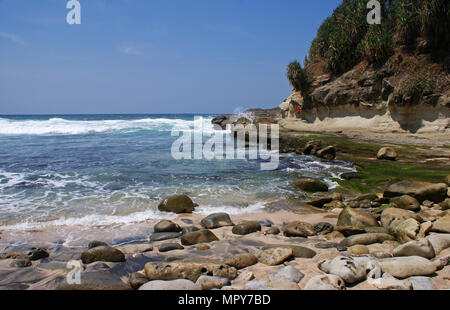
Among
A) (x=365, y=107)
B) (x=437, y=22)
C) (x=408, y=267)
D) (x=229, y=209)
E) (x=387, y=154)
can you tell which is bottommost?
(x=229, y=209)

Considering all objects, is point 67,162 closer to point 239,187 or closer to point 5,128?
point 239,187

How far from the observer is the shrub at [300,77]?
32094 millimetres

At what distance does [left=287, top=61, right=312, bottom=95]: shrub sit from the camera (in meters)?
32.1

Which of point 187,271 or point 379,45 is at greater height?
point 379,45

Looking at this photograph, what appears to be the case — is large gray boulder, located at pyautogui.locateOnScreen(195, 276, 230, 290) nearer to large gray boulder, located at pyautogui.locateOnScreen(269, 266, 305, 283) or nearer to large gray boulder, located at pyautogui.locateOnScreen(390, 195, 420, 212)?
large gray boulder, located at pyautogui.locateOnScreen(269, 266, 305, 283)

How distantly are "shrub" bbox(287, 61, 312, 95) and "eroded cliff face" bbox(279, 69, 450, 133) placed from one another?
688 mm

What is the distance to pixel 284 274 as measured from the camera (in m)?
4.18

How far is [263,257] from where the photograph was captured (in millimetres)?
4898

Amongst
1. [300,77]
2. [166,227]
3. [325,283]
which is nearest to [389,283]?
[325,283]

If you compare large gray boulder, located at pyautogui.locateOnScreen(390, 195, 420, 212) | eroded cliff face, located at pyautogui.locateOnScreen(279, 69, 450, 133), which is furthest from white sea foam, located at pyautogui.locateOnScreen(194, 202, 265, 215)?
eroded cliff face, located at pyautogui.locateOnScreen(279, 69, 450, 133)

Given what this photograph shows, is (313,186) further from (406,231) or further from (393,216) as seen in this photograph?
(406,231)

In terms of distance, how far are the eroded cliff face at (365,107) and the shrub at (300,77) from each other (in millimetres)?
688

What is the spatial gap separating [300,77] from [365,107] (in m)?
8.54
